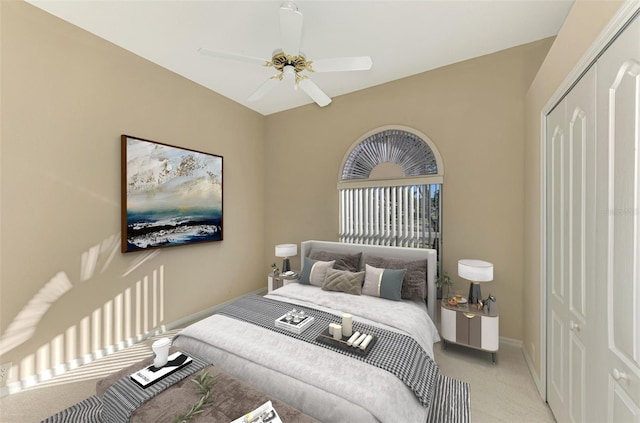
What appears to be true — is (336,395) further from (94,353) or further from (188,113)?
(188,113)

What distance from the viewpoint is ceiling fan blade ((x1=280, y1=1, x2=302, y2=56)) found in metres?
1.59

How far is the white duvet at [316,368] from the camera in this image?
51.9 inches

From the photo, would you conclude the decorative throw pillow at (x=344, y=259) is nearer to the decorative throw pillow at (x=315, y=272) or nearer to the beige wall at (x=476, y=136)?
the decorative throw pillow at (x=315, y=272)

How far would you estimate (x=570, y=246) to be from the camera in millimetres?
1623

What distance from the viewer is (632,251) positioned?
1.04 meters

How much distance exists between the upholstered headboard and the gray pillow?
92mm

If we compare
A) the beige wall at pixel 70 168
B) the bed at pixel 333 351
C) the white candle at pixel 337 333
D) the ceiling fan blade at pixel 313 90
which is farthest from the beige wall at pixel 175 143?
the white candle at pixel 337 333

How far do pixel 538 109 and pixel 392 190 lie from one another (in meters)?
1.68

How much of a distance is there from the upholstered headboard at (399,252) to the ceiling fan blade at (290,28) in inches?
94.2

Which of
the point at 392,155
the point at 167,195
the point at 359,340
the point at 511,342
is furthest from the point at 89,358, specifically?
the point at 511,342

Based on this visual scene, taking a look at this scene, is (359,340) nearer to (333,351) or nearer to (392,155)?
(333,351)

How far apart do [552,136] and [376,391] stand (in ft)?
7.47

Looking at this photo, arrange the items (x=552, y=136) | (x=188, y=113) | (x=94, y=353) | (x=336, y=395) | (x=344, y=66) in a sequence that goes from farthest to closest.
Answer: (x=188, y=113) → (x=94, y=353) → (x=344, y=66) → (x=552, y=136) → (x=336, y=395)

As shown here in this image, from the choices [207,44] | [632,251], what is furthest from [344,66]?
[632,251]
